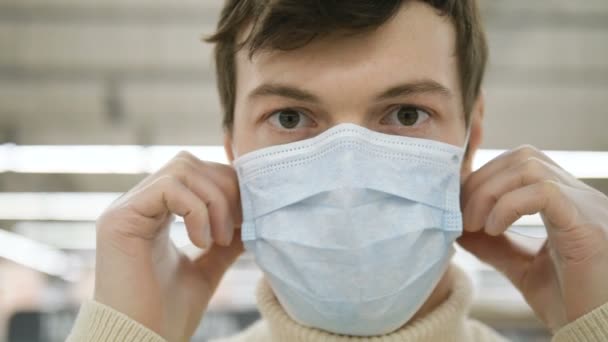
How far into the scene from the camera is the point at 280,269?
3.73 feet

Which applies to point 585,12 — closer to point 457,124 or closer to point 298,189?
point 457,124

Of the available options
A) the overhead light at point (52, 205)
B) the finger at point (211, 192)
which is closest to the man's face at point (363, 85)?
the finger at point (211, 192)

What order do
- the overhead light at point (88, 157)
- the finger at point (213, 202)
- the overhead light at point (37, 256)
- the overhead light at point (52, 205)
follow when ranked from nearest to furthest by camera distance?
the finger at point (213, 202)
the overhead light at point (88, 157)
the overhead light at point (52, 205)
the overhead light at point (37, 256)

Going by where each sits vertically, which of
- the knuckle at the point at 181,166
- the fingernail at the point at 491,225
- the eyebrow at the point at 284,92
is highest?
the eyebrow at the point at 284,92

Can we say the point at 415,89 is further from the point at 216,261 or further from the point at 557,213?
the point at 216,261

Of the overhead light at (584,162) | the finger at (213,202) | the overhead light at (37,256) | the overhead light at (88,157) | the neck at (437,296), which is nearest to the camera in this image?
the finger at (213,202)

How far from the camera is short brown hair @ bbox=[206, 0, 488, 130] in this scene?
3.59ft

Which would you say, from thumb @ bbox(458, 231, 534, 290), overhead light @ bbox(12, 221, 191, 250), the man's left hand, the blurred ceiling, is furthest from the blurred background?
the man's left hand

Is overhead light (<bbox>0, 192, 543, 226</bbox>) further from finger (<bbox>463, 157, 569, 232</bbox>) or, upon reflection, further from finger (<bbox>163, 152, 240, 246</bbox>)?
finger (<bbox>463, 157, 569, 232</bbox>)

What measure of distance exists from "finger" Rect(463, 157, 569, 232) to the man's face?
14 cm

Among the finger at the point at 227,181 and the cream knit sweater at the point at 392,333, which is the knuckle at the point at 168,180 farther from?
the cream knit sweater at the point at 392,333

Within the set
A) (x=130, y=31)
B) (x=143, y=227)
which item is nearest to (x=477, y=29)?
(x=143, y=227)

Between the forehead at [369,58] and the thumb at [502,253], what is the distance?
16.4 inches

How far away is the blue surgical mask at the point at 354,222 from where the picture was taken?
1.06 metres
